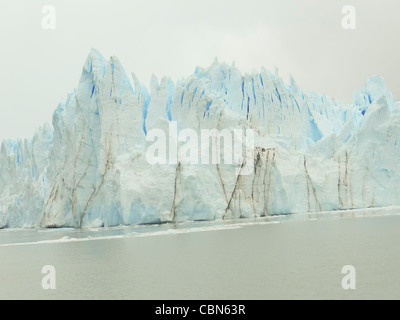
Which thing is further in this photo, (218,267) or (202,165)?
(202,165)

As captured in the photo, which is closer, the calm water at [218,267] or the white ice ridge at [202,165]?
the calm water at [218,267]

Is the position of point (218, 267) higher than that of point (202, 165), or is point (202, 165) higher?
point (202, 165)

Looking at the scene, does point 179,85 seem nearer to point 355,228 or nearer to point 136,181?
point 136,181
